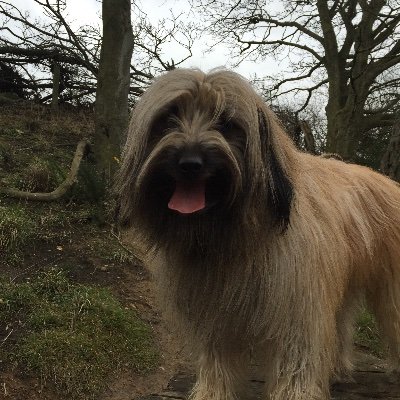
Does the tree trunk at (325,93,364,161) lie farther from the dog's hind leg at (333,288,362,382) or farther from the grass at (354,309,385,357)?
the dog's hind leg at (333,288,362,382)

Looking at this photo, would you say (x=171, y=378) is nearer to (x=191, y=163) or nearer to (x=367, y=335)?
(x=367, y=335)

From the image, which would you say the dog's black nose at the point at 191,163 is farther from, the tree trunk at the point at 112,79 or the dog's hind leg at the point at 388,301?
the tree trunk at the point at 112,79

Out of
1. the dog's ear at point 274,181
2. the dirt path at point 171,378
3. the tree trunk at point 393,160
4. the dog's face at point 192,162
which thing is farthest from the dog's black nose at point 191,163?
the tree trunk at point 393,160

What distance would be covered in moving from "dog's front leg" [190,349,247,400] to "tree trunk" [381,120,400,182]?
148 inches

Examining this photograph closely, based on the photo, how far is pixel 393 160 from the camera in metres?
6.29

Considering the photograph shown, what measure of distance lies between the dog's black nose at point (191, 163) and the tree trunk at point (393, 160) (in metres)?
4.45

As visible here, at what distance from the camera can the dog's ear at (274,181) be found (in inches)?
99.7

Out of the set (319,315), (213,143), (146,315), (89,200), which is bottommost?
(146,315)

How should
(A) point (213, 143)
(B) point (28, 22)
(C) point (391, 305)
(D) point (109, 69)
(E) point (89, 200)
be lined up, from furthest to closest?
(B) point (28, 22) < (D) point (109, 69) < (E) point (89, 200) < (C) point (391, 305) < (A) point (213, 143)

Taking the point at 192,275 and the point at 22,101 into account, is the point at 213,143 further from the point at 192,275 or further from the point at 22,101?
the point at 22,101

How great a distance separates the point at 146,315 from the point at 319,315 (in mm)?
2855

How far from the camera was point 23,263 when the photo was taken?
5.38 metres

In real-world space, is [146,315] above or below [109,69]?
below

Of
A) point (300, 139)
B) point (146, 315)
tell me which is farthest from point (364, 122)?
point (146, 315)
